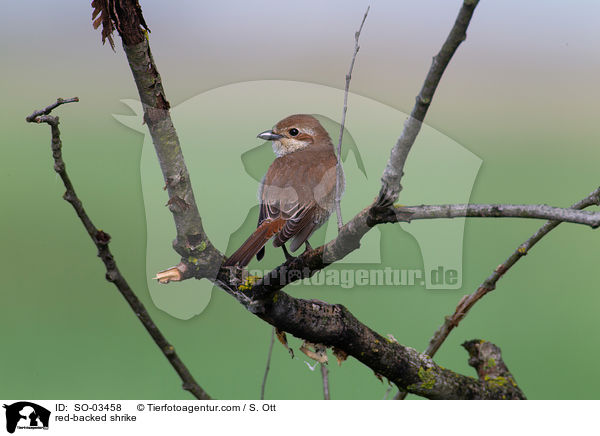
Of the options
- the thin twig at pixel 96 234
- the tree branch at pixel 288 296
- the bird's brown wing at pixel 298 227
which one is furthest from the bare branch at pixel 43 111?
the bird's brown wing at pixel 298 227

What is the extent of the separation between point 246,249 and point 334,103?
1.01 metres

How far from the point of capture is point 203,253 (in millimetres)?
2836

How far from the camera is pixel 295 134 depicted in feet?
14.1

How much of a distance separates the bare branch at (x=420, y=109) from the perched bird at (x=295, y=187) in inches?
46.8

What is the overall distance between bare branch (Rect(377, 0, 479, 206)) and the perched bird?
3.90 feet

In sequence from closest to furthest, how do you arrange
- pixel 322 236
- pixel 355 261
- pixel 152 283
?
pixel 152 283, pixel 355 261, pixel 322 236

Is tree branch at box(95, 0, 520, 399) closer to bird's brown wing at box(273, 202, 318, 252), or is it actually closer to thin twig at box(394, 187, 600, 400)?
thin twig at box(394, 187, 600, 400)

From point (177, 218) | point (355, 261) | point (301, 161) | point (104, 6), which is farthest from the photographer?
point (301, 161)

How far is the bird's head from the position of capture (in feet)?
13.9

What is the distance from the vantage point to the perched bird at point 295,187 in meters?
3.56

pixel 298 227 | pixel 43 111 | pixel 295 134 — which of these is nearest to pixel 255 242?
pixel 298 227

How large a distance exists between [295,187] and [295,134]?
1.87 feet
